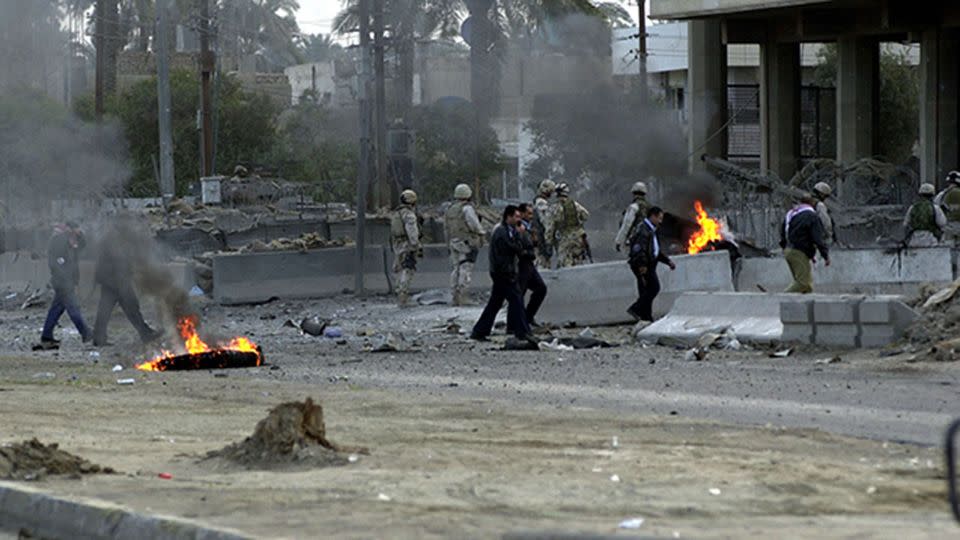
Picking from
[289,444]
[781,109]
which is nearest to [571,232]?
[289,444]

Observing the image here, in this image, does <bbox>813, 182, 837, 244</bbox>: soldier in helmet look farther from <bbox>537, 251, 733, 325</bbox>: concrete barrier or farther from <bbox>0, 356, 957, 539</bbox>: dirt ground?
<bbox>0, 356, 957, 539</bbox>: dirt ground

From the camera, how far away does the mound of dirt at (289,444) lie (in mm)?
10094

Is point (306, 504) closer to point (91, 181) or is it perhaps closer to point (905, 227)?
point (905, 227)

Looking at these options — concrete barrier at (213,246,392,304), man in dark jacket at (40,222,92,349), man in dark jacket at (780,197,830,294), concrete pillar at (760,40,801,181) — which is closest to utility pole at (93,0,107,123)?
concrete pillar at (760,40,801,181)

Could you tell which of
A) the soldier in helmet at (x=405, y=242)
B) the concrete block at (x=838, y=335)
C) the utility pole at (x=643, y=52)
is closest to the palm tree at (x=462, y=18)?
the utility pole at (x=643, y=52)

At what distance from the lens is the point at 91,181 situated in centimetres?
3428

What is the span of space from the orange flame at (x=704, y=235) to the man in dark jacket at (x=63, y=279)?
29.3ft

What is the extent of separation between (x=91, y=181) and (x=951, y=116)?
77.2ft

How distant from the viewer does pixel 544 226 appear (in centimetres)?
2667

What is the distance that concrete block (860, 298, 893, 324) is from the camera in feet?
56.4

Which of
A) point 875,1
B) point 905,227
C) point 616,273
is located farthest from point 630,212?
point 875,1

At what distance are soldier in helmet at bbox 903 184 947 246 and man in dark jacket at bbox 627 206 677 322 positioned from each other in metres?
5.13

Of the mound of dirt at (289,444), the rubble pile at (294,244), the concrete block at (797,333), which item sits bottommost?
the concrete block at (797,333)

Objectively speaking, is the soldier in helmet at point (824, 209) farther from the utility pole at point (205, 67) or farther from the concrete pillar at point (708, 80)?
the concrete pillar at point (708, 80)
